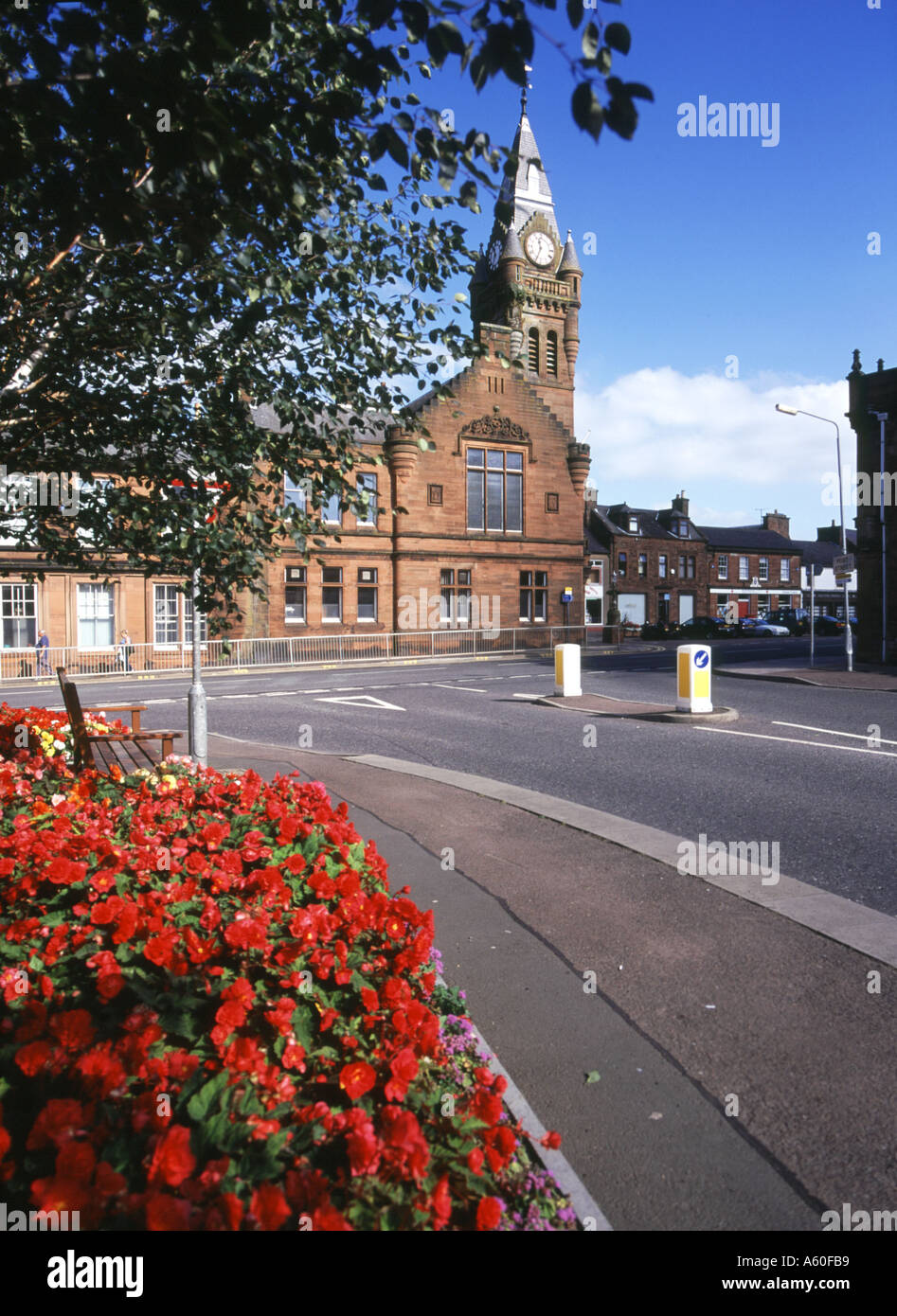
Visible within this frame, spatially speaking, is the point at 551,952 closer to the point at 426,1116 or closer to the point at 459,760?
the point at 426,1116

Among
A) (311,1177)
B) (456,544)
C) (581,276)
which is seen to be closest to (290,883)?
(311,1177)

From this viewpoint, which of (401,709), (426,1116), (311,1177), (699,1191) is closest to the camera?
(311,1177)

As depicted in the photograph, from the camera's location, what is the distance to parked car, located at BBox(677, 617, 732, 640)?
181ft

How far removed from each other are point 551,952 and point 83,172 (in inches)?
168

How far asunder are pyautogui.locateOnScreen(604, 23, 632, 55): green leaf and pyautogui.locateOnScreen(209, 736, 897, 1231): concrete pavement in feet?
12.0

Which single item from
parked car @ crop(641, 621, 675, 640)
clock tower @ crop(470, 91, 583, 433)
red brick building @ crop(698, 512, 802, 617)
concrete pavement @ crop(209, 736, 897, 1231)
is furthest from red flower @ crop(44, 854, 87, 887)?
red brick building @ crop(698, 512, 802, 617)

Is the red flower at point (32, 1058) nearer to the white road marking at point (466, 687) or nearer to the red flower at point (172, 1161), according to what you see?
the red flower at point (172, 1161)

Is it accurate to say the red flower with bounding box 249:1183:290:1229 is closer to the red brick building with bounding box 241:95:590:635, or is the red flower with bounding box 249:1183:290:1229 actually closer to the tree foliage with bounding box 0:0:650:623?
the tree foliage with bounding box 0:0:650:623

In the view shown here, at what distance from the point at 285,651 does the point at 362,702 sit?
17640mm

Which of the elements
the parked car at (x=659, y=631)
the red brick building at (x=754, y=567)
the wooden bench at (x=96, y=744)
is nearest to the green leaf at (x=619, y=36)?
the wooden bench at (x=96, y=744)

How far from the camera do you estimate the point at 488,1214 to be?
2012 mm

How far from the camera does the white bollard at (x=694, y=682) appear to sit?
14648 mm

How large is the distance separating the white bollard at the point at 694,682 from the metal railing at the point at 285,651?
1710 cm

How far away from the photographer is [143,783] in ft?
18.4
